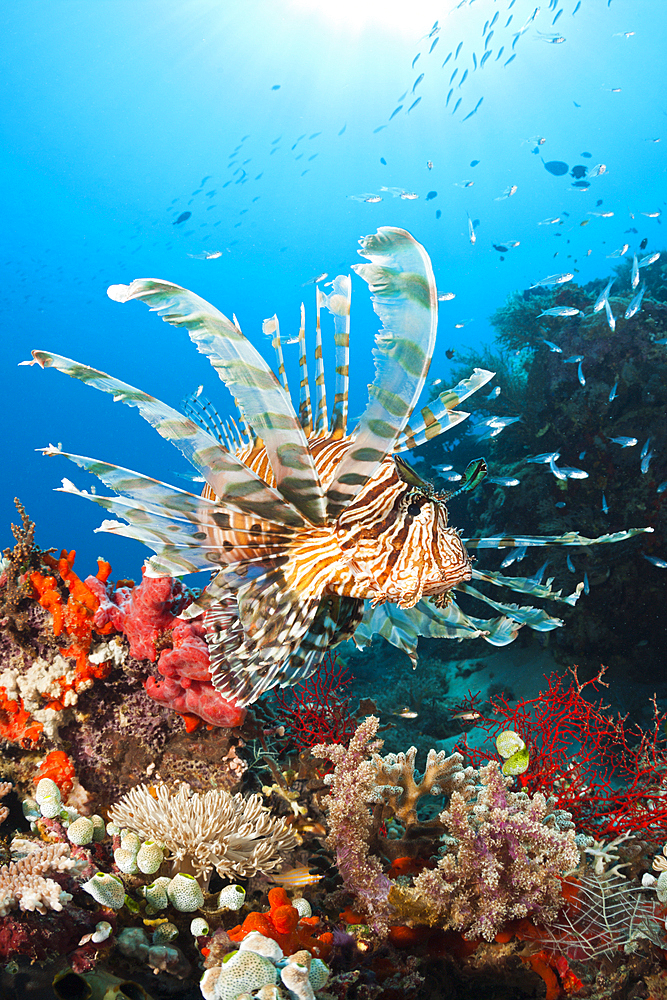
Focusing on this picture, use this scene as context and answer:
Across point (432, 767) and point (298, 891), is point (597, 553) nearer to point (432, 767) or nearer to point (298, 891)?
point (432, 767)

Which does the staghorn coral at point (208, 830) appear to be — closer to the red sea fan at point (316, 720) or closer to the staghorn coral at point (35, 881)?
the staghorn coral at point (35, 881)

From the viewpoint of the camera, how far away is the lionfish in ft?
4.54

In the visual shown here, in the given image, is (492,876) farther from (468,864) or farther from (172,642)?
(172,642)

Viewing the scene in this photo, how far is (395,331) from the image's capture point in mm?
1332

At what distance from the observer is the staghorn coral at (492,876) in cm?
202

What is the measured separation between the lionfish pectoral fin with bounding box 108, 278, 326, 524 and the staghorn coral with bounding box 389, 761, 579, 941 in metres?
1.69

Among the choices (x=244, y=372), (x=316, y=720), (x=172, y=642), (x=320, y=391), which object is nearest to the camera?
(x=244, y=372)

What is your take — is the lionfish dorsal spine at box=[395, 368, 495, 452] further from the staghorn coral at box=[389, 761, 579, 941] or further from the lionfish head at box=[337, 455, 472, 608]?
the staghorn coral at box=[389, 761, 579, 941]

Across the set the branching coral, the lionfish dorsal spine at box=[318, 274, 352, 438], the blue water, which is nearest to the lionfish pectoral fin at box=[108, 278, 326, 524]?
the lionfish dorsal spine at box=[318, 274, 352, 438]

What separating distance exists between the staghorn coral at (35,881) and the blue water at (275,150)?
2972cm

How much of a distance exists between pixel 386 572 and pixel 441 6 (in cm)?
4628

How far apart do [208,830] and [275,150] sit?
42.2 meters

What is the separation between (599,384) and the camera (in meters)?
8.12

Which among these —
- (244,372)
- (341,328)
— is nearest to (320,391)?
(341,328)
